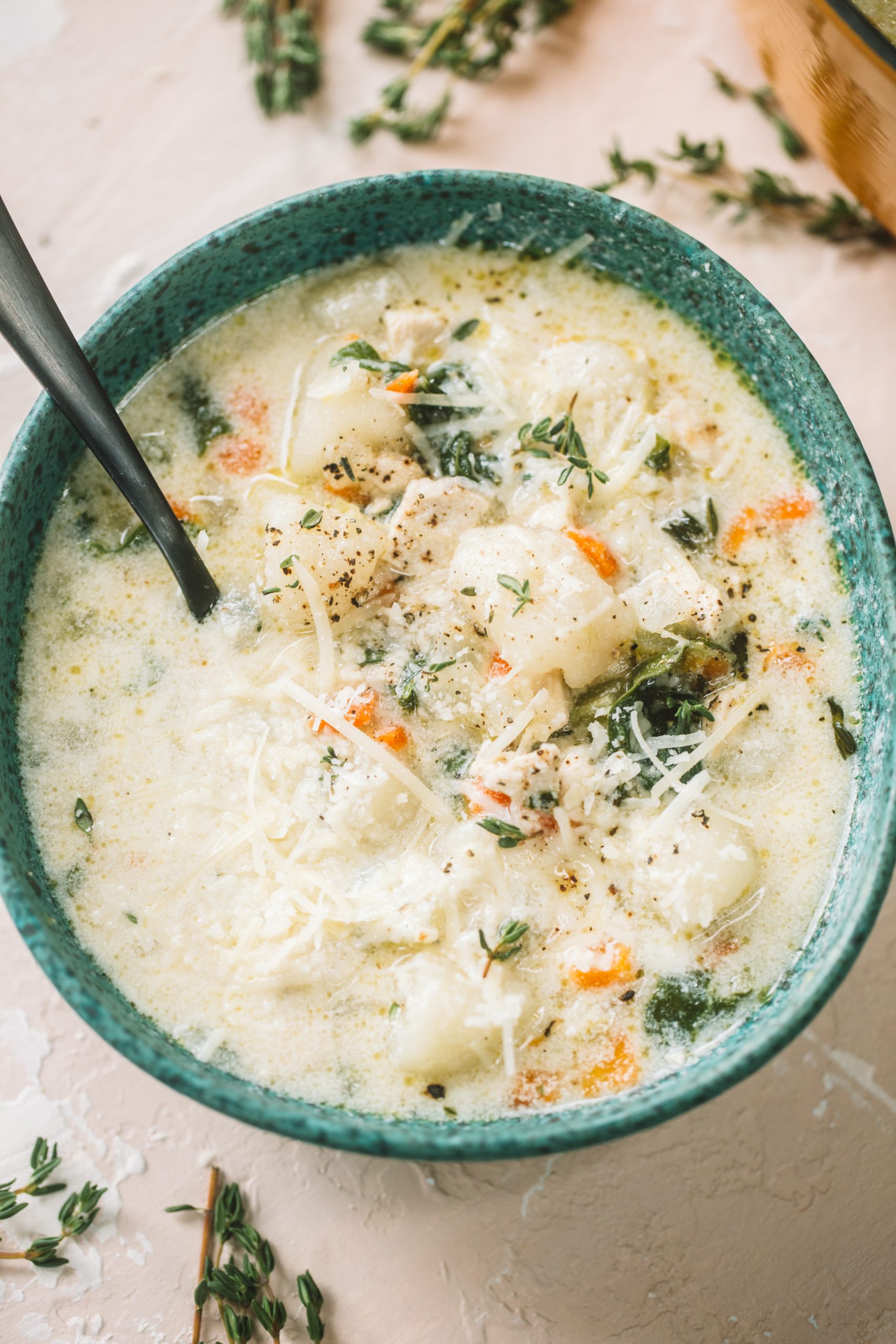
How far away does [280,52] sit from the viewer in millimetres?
2463

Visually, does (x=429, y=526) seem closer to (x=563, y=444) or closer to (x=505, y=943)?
(x=563, y=444)

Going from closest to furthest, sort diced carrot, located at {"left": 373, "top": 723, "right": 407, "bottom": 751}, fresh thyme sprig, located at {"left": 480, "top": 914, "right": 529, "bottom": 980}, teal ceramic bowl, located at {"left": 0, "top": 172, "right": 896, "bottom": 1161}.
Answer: teal ceramic bowl, located at {"left": 0, "top": 172, "right": 896, "bottom": 1161} → fresh thyme sprig, located at {"left": 480, "top": 914, "right": 529, "bottom": 980} → diced carrot, located at {"left": 373, "top": 723, "right": 407, "bottom": 751}

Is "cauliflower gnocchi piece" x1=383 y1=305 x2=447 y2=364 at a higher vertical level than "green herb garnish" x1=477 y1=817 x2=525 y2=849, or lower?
higher

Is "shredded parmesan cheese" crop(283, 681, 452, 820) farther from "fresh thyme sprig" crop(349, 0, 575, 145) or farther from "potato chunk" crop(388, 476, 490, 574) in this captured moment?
"fresh thyme sprig" crop(349, 0, 575, 145)

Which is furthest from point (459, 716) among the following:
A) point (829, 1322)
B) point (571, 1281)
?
point (829, 1322)

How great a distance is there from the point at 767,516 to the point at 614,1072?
3.15 ft

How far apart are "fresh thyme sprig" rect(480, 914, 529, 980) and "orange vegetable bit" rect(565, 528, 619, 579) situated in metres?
0.48

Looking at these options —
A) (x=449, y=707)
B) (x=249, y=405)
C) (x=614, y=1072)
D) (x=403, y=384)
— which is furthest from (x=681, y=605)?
(x=249, y=405)

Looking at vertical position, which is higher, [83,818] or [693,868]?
[83,818]

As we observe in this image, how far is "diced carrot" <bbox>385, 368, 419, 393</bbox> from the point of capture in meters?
2.01

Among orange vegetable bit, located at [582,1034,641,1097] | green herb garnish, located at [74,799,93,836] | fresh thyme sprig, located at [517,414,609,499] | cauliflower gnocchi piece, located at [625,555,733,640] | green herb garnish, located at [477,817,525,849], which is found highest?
fresh thyme sprig, located at [517,414,609,499]

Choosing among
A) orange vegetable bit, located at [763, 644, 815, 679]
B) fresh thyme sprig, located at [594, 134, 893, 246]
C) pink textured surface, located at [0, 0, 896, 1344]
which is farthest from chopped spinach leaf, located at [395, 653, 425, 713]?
fresh thyme sprig, located at [594, 134, 893, 246]

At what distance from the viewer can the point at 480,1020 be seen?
5.55ft

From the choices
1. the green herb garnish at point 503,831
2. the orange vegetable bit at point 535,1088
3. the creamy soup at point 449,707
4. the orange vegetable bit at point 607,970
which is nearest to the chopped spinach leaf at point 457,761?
the creamy soup at point 449,707
